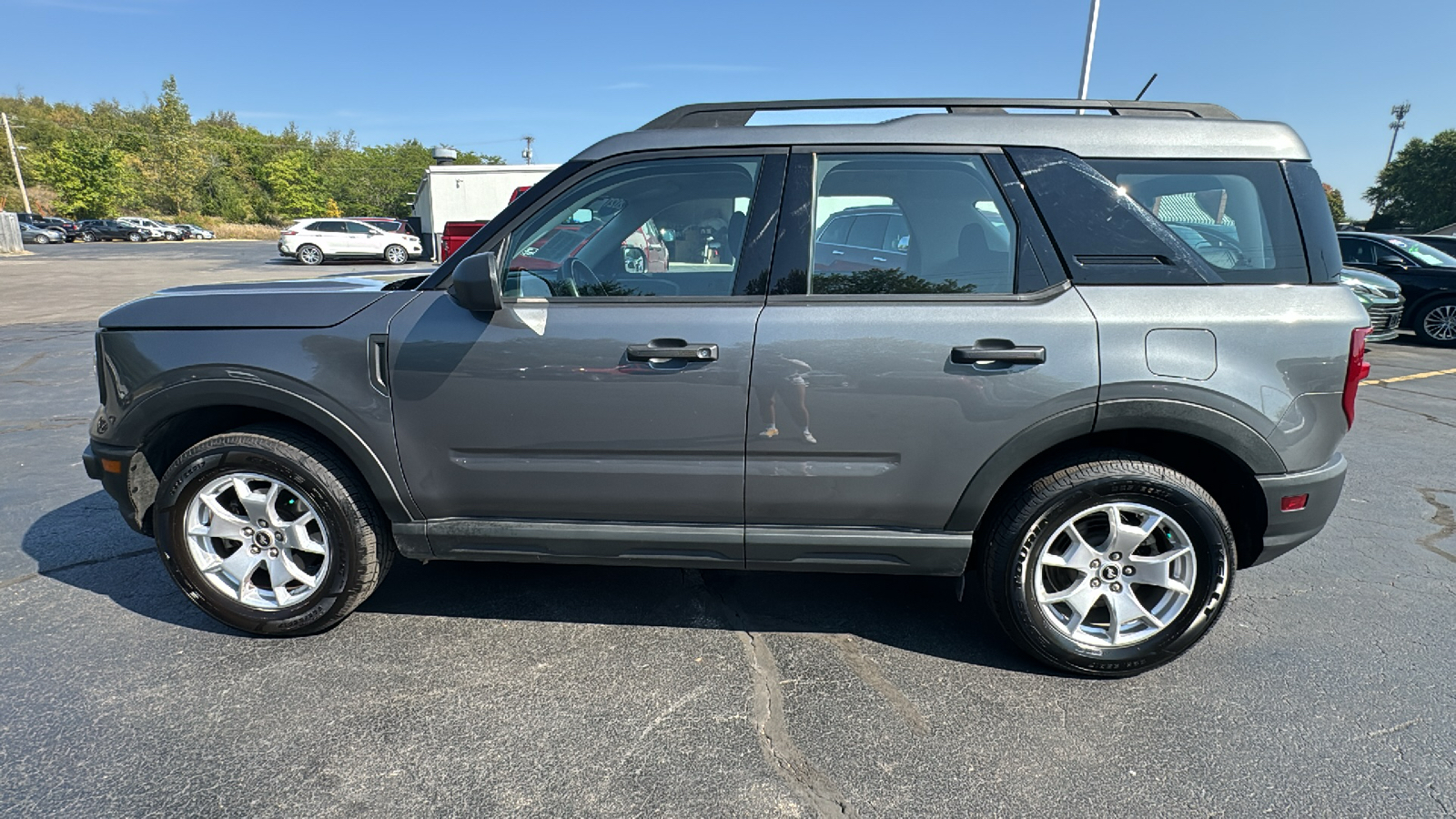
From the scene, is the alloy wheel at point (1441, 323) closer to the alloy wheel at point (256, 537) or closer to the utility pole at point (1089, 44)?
the utility pole at point (1089, 44)

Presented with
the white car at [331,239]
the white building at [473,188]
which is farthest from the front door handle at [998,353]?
the white car at [331,239]

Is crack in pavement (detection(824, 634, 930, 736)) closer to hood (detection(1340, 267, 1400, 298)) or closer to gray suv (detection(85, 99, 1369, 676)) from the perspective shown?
gray suv (detection(85, 99, 1369, 676))

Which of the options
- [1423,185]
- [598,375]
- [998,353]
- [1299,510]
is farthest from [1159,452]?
[1423,185]

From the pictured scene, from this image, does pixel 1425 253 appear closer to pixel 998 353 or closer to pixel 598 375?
pixel 998 353

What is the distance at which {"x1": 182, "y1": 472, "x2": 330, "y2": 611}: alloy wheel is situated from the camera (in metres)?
2.81

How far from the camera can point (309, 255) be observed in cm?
2734

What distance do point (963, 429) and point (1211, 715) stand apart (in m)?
1.22

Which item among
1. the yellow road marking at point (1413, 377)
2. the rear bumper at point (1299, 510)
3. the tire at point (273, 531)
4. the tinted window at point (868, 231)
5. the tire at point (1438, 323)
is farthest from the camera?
the tire at point (1438, 323)

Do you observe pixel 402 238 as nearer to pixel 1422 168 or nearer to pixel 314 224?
pixel 314 224

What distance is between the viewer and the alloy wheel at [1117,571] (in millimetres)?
2588

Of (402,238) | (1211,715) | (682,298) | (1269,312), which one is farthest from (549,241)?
(402,238)

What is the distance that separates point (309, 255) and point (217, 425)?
28.2 meters

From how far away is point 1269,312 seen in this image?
2.41m

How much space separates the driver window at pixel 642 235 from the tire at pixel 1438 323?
12974mm
